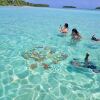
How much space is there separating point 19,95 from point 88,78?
281 centimetres

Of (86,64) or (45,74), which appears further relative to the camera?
(86,64)

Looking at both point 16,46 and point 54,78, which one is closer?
point 54,78

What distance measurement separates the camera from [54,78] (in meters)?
8.12

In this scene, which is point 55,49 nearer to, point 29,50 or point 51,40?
point 29,50

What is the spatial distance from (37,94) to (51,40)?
26.3 feet

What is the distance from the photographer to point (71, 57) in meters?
10.7

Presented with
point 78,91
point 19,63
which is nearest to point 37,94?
point 78,91

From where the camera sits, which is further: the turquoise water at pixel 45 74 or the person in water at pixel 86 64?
the person in water at pixel 86 64

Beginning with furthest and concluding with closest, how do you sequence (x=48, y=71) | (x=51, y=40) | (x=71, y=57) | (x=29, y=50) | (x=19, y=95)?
(x=51, y=40) < (x=29, y=50) < (x=71, y=57) < (x=48, y=71) < (x=19, y=95)

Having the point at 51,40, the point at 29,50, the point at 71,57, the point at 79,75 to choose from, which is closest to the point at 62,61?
the point at 71,57

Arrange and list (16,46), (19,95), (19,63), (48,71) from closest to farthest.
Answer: (19,95)
(48,71)
(19,63)
(16,46)

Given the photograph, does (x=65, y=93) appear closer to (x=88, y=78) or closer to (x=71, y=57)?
(x=88, y=78)

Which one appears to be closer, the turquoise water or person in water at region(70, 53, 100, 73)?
the turquoise water

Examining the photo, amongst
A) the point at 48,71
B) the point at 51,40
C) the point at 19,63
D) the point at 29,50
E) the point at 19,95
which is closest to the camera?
the point at 19,95
